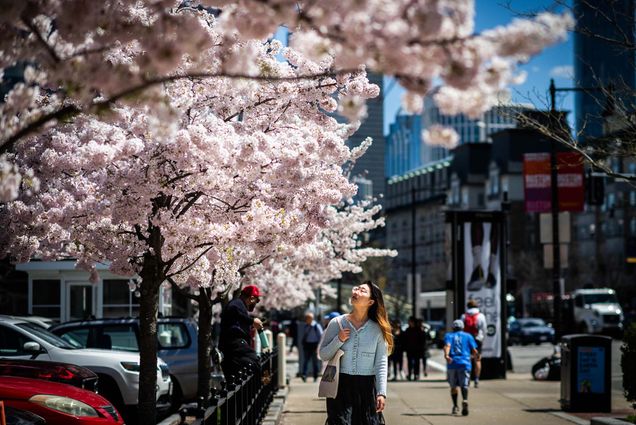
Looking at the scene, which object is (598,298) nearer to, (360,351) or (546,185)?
(546,185)

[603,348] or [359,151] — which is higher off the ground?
[359,151]

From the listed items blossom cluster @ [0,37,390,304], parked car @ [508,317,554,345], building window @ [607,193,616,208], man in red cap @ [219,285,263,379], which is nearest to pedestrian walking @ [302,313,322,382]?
blossom cluster @ [0,37,390,304]

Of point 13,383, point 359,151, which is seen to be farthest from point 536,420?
point 13,383

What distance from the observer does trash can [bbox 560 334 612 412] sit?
18.5m

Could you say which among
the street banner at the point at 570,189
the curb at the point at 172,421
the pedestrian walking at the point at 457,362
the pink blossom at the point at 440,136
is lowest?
the pedestrian walking at the point at 457,362

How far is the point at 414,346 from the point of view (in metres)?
32.0

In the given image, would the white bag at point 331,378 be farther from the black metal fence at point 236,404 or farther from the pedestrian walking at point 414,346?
the pedestrian walking at point 414,346

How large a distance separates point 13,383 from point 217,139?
11.1 feet

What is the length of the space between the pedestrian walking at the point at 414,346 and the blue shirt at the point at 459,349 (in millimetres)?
12542

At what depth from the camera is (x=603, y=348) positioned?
60.7 feet

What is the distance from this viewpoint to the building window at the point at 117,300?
31031mm

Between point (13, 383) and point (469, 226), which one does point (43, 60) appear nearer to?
point (13, 383)

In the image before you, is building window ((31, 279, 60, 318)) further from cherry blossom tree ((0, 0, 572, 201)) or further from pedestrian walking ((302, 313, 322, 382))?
cherry blossom tree ((0, 0, 572, 201))

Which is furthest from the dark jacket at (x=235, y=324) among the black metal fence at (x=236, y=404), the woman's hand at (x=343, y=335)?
the woman's hand at (x=343, y=335)
